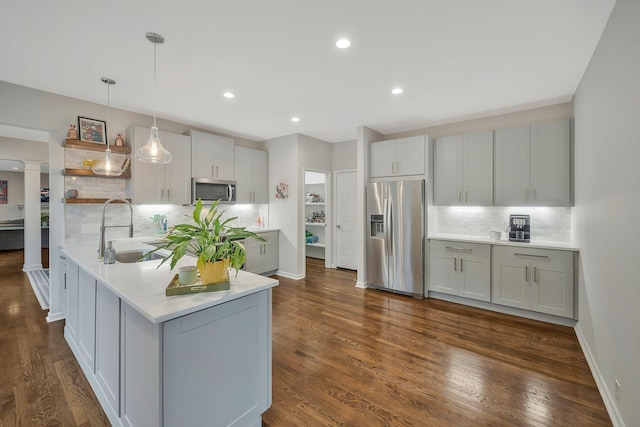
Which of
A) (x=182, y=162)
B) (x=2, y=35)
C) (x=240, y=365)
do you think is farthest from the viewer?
(x=182, y=162)

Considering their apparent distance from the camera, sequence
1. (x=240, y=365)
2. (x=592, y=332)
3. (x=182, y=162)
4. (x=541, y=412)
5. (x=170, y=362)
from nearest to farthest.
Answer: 1. (x=170, y=362)
2. (x=240, y=365)
3. (x=541, y=412)
4. (x=592, y=332)
5. (x=182, y=162)

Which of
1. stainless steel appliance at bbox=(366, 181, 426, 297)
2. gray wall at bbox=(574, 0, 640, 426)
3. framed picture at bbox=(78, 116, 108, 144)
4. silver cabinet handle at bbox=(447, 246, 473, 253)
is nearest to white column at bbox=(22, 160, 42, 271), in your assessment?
framed picture at bbox=(78, 116, 108, 144)

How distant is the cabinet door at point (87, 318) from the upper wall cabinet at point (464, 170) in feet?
14.0

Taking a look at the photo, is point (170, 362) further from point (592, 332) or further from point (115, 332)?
point (592, 332)

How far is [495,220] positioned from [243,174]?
4.27 metres

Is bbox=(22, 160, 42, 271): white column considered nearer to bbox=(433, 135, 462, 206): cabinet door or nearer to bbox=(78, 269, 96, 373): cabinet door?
bbox=(78, 269, 96, 373): cabinet door

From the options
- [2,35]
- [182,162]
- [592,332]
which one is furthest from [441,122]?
[2,35]

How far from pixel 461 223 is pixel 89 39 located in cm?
489

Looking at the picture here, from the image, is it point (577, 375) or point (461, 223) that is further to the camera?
point (461, 223)

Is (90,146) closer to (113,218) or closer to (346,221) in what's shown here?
(113,218)

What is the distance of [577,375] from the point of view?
225 centimetres

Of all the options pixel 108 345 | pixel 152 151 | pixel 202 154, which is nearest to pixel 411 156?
pixel 202 154

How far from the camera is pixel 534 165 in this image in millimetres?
3533

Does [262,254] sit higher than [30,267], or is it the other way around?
[262,254]
